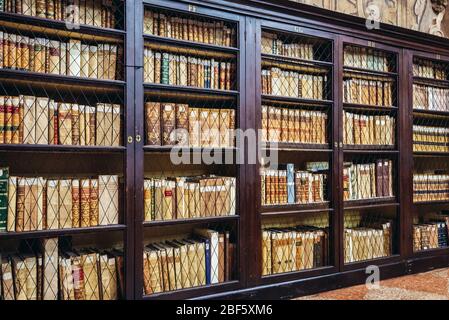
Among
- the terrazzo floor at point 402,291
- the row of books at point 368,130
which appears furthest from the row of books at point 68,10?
the terrazzo floor at point 402,291

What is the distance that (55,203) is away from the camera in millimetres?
2111

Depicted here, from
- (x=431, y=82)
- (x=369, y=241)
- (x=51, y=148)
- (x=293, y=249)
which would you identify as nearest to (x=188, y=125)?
(x=51, y=148)

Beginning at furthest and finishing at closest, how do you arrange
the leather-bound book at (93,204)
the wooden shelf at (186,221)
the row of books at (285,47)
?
the row of books at (285,47) → the wooden shelf at (186,221) → the leather-bound book at (93,204)

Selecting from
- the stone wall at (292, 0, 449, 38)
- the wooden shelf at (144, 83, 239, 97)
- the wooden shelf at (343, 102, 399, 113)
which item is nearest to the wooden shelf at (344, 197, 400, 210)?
the wooden shelf at (343, 102, 399, 113)

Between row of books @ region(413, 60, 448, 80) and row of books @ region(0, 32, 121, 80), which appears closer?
row of books @ region(0, 32, 121, 80)

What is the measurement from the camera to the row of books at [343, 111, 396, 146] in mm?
3105

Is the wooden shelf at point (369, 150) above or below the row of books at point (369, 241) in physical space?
above

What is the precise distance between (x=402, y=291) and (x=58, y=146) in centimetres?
256

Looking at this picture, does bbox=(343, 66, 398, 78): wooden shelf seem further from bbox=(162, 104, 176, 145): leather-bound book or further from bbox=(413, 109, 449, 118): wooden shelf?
bbox=(162, 104, 176, 145): leather-bound book

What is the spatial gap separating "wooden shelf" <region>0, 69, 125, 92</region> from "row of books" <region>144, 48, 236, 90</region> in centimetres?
23

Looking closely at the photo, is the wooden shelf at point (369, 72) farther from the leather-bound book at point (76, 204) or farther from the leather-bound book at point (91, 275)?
the leather-bound book at point (91, 275)

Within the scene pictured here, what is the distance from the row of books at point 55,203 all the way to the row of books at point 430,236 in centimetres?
268

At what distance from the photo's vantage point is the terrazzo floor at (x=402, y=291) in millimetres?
2742

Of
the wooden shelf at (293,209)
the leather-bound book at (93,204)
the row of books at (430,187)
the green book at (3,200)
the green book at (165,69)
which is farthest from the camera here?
the row of books at (430,187)
